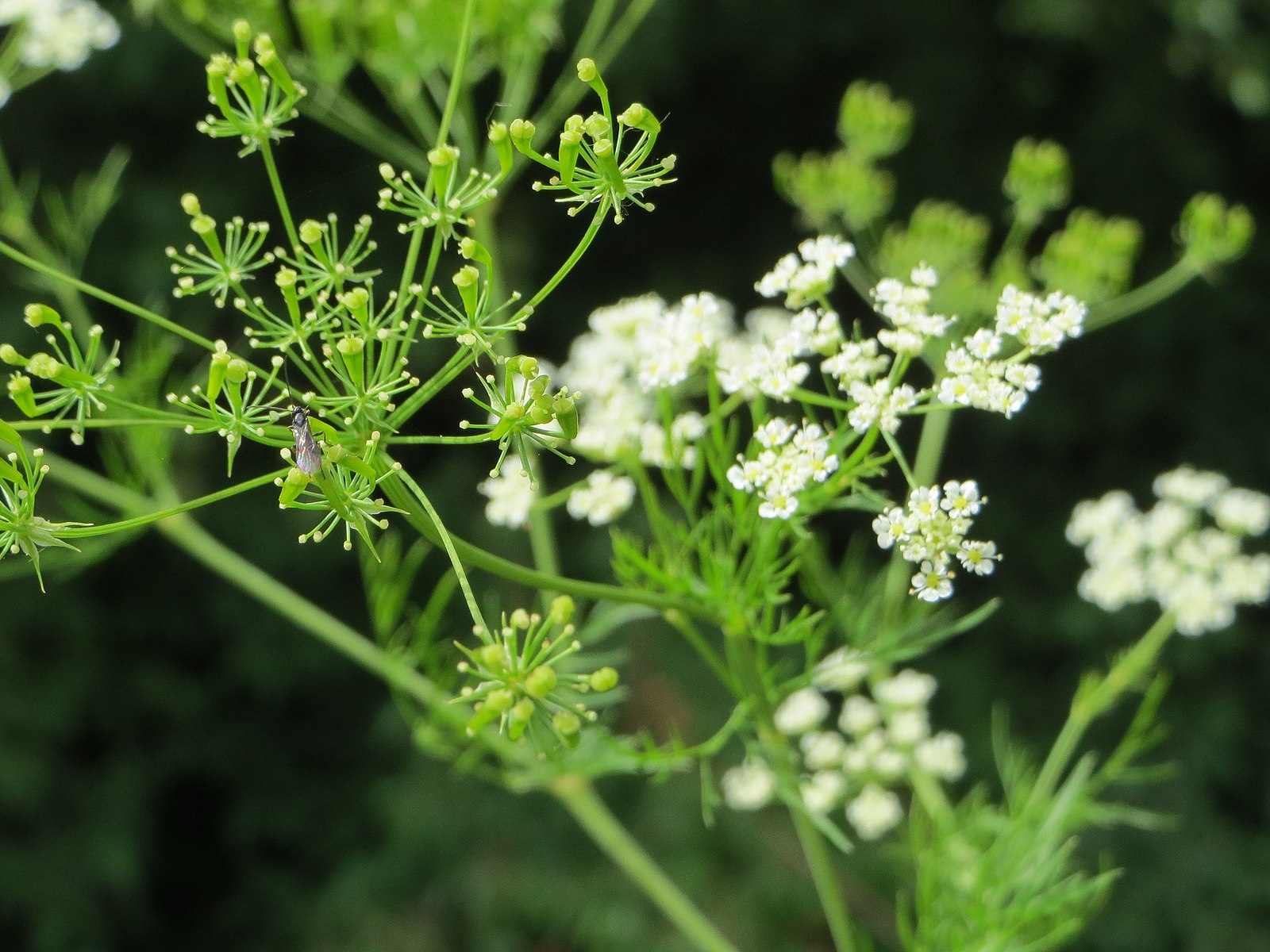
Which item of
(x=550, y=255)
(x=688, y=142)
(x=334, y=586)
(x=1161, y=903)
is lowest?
(x=1161, y=903)

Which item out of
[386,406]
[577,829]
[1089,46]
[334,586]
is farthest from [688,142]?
[386,406]

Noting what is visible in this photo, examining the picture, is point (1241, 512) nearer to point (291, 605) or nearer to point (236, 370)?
point (291, 605)

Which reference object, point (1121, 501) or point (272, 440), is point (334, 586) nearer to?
point (1121, 501)

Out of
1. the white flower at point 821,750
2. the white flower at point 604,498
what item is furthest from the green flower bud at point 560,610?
the white flower at point 821,750

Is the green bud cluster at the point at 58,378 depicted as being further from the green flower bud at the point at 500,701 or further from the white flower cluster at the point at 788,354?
the white flower cluster at the point at 788,354

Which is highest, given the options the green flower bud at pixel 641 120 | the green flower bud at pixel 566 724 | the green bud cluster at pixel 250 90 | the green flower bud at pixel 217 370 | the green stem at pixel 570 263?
the green bud cluster at pixel 250 90

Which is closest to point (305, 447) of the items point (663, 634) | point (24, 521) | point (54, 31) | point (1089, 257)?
point (24, 521)

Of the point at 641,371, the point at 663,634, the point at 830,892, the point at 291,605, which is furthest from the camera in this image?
the point at 663,634
